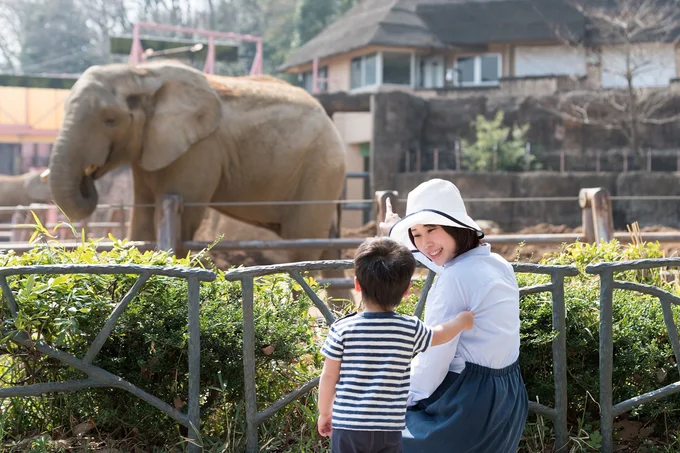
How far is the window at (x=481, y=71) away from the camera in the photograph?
33.4 metres

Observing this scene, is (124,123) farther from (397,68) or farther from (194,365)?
(397,68)

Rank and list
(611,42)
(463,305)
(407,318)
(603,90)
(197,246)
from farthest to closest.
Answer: (611,42) < (603,90) < (197,246) < (463,305) < (407,318)

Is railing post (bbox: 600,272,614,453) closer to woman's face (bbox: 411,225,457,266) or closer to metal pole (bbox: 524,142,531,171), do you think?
woman's face (bbox: 411,225,457,266)

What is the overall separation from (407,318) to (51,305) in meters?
1.66

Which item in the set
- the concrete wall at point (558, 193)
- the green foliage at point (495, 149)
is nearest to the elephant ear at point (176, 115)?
the concrete wall at point (558, 193)

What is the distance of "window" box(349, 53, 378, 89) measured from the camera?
3384 centimetres

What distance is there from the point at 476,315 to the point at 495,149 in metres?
22.4

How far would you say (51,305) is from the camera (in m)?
3.75

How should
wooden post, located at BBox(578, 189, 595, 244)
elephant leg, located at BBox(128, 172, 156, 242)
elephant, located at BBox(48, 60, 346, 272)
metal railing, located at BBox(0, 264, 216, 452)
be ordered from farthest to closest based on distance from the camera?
elephant leg, located at BBox(128, 172, 156, 242), elephant, located at BBox(48, 60, 346, 272), wooden post, located at BBox(578, 189, 595, 244), metal railing, located at BBox(0, 264, 216, 452)

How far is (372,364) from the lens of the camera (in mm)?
2799

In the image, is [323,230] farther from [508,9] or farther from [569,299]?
[508,9]

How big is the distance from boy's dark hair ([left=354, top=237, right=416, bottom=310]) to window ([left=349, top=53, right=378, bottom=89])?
31143 mm

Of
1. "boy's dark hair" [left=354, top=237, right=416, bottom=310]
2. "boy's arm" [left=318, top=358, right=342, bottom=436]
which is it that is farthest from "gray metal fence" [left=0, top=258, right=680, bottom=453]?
"boy's dark hair" [left=354, top=237, right=416, bottom=310]

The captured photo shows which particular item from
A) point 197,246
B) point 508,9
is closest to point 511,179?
point 508,9
